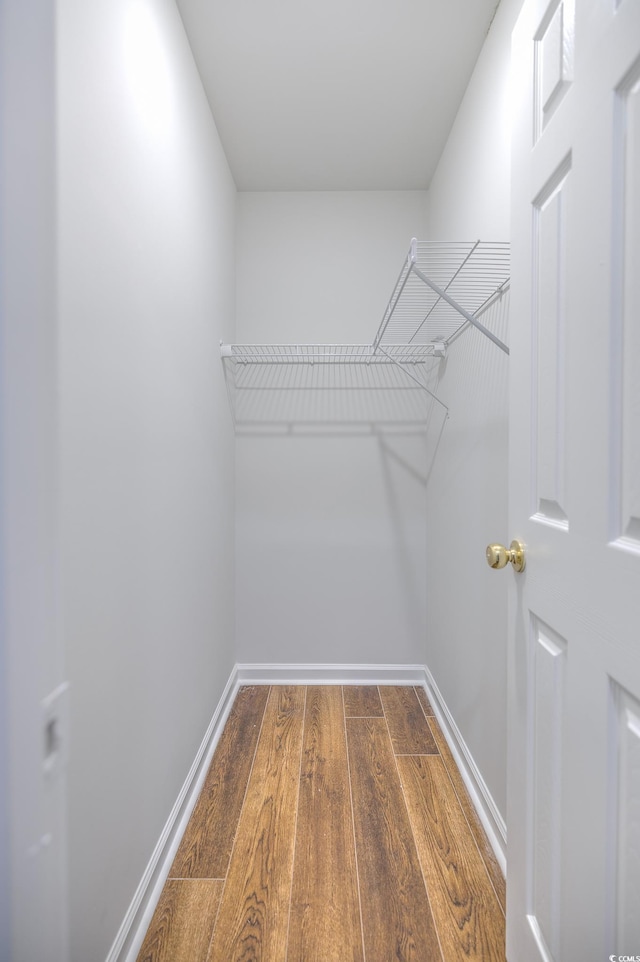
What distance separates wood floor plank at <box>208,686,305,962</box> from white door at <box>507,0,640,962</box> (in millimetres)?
557

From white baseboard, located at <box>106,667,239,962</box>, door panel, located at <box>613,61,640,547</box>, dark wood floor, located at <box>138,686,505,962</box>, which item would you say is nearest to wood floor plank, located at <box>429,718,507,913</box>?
dark wood floor, located at <box>138,686,505,962</box>

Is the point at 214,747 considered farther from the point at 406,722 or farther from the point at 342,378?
the point at 342,378

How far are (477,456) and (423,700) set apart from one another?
1.30m

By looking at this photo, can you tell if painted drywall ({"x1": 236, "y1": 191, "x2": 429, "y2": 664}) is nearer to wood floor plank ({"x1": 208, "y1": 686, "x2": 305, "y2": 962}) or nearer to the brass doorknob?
wood floor plank ({"x1": 208, "y1": 686, "x2": 305, "y2": 962})

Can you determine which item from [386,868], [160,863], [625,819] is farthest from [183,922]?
[625,819]

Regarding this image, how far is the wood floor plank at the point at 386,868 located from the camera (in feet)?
3.59

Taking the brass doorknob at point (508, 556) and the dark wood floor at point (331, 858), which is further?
the dark wood floor at point (331, 858)

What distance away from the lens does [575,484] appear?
0.74 metres

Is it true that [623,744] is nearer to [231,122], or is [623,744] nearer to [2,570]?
[2,570]

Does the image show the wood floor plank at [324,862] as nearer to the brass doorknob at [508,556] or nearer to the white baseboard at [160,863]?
the white baseboard at [160,863]

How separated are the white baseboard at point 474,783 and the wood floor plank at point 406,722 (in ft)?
0.25

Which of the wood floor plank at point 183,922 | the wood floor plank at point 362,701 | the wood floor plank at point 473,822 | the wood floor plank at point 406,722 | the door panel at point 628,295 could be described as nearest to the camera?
the door panel at point 628,295

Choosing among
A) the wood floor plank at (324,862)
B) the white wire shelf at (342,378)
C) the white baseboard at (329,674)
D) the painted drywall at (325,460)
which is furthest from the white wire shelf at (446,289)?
the white baseboard at (329,674)

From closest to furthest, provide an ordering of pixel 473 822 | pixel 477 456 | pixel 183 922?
1. pixel 183 922
2. pixel 473 822
3. pixel 477 456
